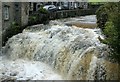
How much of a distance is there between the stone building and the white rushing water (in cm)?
77

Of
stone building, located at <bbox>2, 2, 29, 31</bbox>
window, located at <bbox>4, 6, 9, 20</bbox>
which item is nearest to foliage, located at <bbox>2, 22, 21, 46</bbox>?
stone building, located at <bbox>2, 2, 29, 31</bbox>

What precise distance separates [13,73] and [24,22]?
279 inches

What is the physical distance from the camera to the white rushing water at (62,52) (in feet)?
41.4

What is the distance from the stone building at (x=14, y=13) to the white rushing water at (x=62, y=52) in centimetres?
77

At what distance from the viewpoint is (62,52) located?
15383mm

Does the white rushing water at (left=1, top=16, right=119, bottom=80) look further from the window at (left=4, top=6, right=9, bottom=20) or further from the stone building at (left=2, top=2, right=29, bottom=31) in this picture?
the window at (left=4, top=6, right=9, bottom=20)

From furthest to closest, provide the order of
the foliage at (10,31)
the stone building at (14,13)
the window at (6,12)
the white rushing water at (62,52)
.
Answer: the window at (6,12) < the stone building at (14,13) < the foliage at (10,31) < the white rushing water at (62,52)

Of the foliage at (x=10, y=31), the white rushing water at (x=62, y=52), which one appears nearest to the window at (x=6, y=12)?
the foliage at (x=10, y=31)

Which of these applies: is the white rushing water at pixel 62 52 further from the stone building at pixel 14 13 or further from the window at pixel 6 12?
the window at pixel 6 12

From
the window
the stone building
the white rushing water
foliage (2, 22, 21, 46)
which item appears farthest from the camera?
the window

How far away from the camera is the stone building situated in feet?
64.0

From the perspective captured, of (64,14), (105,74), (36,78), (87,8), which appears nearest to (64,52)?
(36,78)

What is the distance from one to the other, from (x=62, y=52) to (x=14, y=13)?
6.41 metres

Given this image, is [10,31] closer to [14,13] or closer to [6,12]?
[6,12]
